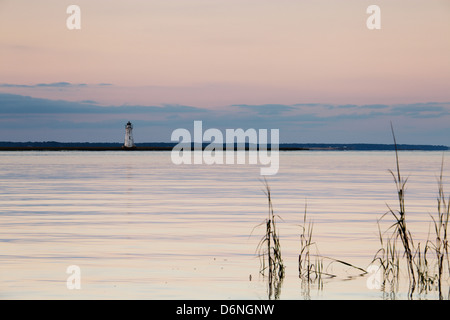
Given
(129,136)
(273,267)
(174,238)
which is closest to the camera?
(273,267)

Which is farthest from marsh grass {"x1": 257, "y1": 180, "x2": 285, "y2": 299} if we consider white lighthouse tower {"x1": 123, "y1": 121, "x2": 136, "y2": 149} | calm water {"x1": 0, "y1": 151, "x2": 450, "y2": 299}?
white lighthouse tower {"x1": 123, "y1": 121, "x2": 136, "y2": 149}

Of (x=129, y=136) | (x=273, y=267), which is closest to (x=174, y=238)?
(x=273, y=267)

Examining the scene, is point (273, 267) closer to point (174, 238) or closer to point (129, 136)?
point (174, 238)

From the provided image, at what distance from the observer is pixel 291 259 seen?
15930mm

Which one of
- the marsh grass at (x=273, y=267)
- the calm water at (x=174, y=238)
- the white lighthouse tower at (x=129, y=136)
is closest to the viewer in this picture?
the marsh grass at (x=273, y=267)

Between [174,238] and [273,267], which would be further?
[174,238]

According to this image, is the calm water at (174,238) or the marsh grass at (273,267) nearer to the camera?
the marsh grass at (273,267)

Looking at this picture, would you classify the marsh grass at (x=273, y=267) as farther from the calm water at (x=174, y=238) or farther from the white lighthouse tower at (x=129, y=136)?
the white lighthouse tower at (x=129, y=136)

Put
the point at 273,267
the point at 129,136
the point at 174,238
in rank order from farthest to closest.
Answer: the point at 129,136 → the point at 174,238 → the point at 273,267

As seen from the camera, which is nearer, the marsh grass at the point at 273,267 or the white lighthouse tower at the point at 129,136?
the marsh grass at the point at 273,267

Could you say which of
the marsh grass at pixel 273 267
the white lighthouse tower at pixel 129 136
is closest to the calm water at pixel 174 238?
the marsh grass at pixel 273 267

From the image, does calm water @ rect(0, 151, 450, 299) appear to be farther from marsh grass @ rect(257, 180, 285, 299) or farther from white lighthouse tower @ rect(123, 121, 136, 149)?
white lighthouse tower @ rect(123, 121, 136, 149)

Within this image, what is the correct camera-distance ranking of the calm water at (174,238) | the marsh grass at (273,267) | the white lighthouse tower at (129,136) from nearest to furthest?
the marsh grass at (273,267), the calm water at (174,238), the white lighthouse tower at (129,136)
